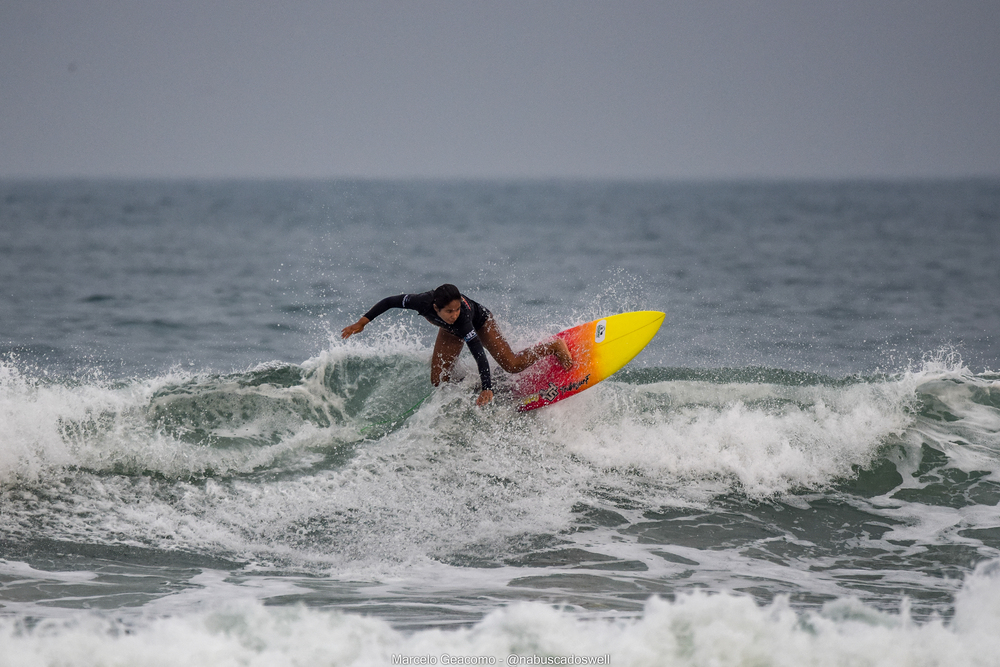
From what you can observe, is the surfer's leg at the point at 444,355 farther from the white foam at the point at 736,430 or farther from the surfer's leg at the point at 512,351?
the white foam at the point at 736,430

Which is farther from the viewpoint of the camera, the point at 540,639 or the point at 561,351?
the point at 561,351

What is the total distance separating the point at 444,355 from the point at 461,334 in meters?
0.76

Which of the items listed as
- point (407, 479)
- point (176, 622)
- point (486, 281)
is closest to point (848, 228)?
point (486, 281)

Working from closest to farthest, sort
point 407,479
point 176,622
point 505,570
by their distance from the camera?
point 176,622, point 505,570, point 407,479

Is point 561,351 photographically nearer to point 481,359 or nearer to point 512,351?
point 512,351

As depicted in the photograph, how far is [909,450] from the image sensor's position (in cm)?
782

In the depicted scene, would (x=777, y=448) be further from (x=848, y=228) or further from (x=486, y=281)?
(x=848, y=228)

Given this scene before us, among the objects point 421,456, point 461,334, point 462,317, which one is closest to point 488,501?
point 421,456

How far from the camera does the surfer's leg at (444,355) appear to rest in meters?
7.86

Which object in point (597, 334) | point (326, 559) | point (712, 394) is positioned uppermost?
point (597, 334)

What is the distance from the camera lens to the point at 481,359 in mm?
7234

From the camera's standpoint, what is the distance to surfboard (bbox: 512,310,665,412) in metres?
7.90

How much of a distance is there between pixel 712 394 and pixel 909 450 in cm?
188

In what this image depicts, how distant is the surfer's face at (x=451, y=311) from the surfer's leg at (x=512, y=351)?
40cm
